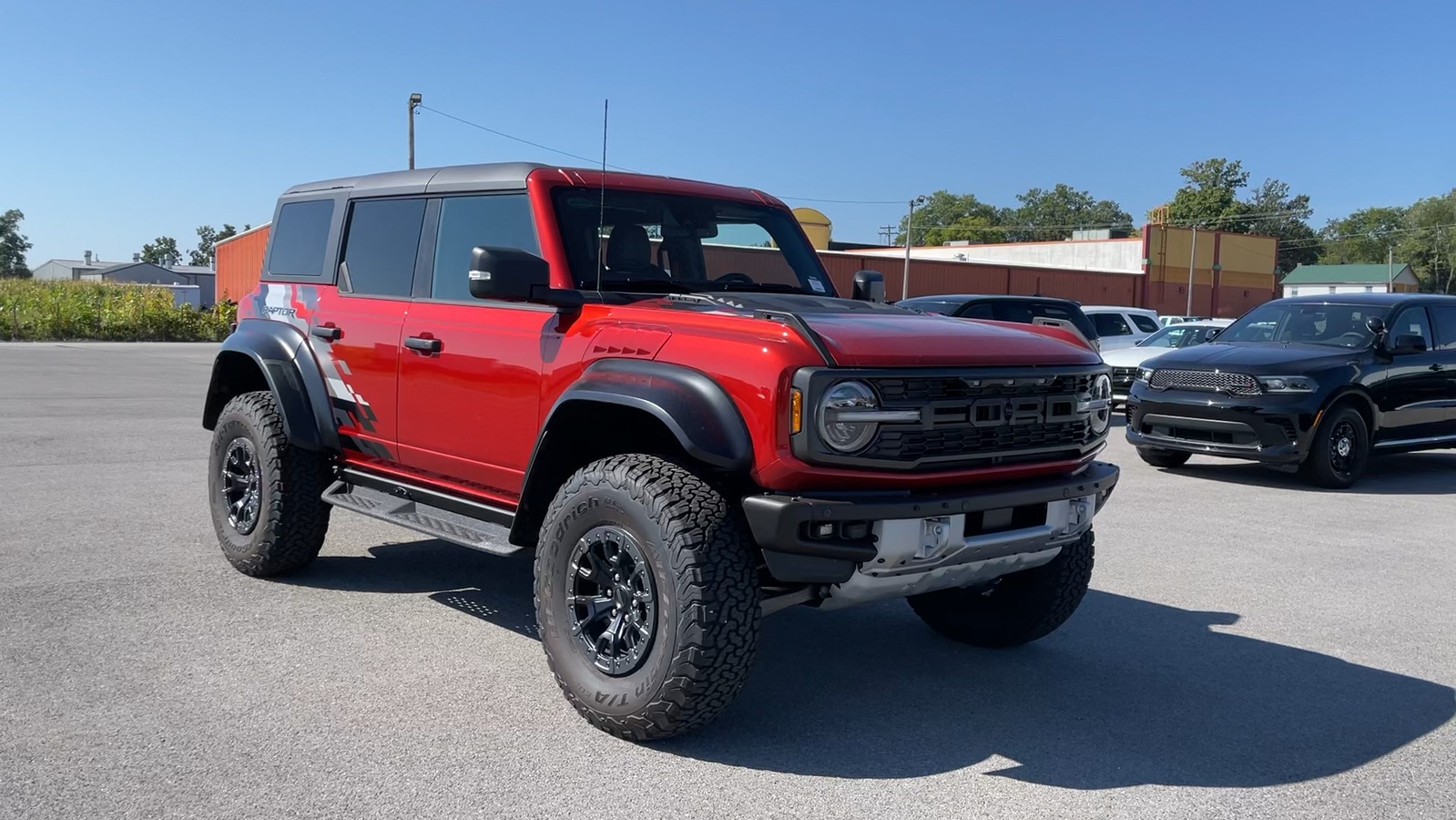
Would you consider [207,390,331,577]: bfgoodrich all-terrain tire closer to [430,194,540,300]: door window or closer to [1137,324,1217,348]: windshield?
[430,194,540,300]: door window

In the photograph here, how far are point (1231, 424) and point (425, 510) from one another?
777cm

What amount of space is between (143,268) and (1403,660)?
437 ft

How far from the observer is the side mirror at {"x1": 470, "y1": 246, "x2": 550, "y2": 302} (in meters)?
4.29

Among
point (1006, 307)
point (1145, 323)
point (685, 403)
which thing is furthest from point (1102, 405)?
point (1145, 323)

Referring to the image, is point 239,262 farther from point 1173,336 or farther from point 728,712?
point 728,712

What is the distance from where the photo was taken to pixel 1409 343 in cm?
1104

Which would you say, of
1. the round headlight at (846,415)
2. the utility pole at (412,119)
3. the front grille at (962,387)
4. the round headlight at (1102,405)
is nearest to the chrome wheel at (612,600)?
the round headlight at (846,415)

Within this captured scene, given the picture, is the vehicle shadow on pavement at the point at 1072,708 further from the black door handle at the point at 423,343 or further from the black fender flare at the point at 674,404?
the black door handle at the point at 423,343

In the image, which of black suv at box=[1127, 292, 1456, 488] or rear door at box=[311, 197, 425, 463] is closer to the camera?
rear door at box=[311, 197, 425, 463]

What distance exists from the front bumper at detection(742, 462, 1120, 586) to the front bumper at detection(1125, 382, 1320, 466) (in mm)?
6998

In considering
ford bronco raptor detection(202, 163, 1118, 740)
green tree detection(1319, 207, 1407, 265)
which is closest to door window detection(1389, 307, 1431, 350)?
ford bronco raptor detection(202, 163, 1118, 740)

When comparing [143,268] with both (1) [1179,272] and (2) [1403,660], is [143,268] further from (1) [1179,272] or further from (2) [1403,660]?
(2) [1403,660]

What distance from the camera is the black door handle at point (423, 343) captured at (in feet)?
16.8

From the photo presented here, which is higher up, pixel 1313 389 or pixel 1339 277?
pixel 1339 277
